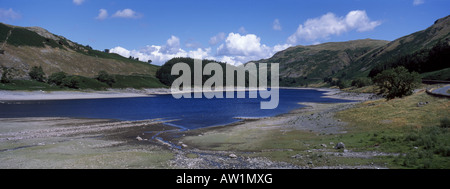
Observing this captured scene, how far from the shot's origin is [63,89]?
134000mm

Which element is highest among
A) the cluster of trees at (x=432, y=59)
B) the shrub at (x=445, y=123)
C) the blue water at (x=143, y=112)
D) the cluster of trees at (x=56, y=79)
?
the cluster of trees at (x=432, y=59)

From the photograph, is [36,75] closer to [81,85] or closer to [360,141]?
[81,85]

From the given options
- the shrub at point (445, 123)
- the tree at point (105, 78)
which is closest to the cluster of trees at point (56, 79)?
the tree at point (105, 78)

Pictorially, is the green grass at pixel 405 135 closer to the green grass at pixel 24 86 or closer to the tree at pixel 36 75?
the green grass at pixel 24 86

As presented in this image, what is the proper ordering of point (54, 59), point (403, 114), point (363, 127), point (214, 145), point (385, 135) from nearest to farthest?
point (385, 135) < point (214, 145) < point (363, 127) < point (403, 114) < point (54, 59)

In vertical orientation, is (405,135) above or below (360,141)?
above

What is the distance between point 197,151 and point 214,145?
317cm

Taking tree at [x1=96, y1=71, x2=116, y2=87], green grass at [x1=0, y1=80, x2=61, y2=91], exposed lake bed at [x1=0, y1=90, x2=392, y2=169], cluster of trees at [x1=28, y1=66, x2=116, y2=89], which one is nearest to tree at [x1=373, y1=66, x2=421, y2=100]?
exposed lake bed at [x1=0, y1=90, x2=392, y2=169]

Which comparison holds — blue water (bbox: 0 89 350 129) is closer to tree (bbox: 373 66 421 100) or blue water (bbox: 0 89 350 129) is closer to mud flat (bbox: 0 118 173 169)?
mud flat (bbox: 0 118 173 169)

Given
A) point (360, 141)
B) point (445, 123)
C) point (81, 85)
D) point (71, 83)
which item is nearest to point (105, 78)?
point (81, 85)
